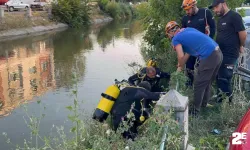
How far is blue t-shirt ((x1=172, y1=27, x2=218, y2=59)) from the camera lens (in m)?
5.39

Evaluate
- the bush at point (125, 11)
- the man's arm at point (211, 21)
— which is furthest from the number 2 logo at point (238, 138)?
the bush at point (125, 11)

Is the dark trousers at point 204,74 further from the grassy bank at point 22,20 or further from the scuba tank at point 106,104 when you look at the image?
the grassy bank at point 22,20

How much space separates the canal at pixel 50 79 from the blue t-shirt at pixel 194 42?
60.9 inches

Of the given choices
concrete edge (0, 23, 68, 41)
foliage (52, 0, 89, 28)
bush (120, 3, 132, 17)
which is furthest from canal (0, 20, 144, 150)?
bush (120, 3, 132, 17)

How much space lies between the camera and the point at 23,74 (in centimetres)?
1271

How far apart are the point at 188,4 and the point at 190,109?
1.80 meters

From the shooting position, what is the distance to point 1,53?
709 inches

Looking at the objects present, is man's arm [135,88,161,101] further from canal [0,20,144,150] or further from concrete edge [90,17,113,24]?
concrete edge [90,17,113,24]

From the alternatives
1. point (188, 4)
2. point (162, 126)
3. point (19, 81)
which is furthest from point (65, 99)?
point (162, 126)

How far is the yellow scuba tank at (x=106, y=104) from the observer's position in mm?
4953

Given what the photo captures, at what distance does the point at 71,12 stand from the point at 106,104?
33.9 m

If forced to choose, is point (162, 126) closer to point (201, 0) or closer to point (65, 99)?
point (65, 99)

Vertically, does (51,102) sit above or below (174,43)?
below

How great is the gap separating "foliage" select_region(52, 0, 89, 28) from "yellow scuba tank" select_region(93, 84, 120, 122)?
32.5 metres
